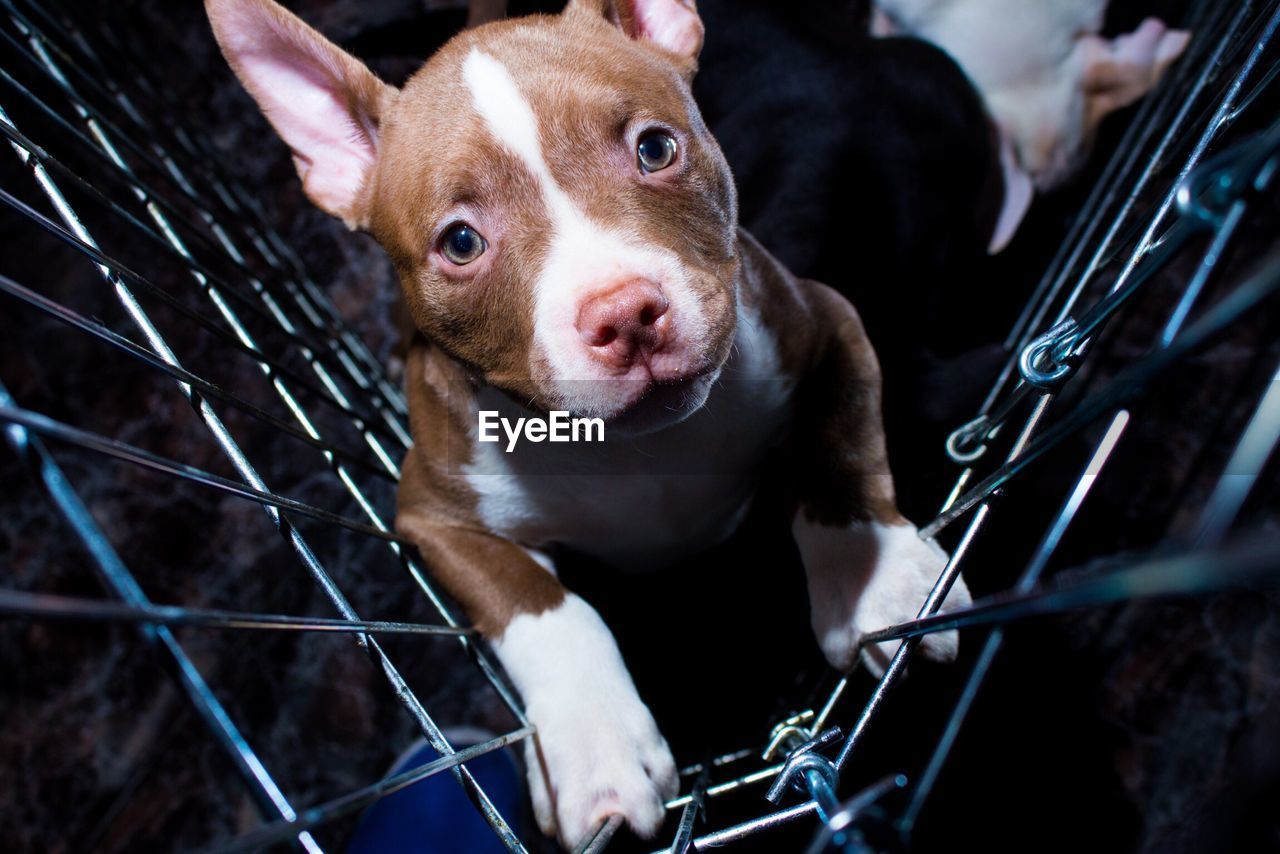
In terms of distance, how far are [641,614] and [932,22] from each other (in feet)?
6.87

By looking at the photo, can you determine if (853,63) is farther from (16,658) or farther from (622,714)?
(16,658)

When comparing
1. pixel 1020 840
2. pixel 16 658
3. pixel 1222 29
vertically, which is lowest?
pixel 16 658

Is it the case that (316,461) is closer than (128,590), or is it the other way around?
(128,590)

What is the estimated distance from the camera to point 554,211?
1349mm

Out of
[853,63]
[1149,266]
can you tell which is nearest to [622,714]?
[1149,266]

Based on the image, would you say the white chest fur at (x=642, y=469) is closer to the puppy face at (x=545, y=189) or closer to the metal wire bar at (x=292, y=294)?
the puppy face at (x=545, y=189)

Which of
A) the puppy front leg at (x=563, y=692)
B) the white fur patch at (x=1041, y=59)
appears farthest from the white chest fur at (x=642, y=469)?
the white fur patch at (x=1041, y=59)

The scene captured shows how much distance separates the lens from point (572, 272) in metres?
1.26

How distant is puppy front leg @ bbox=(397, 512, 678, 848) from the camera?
138 cm

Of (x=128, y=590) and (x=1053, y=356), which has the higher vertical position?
(x=1053, y=356)

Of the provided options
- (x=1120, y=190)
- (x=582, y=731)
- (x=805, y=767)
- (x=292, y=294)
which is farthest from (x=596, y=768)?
(x=1120, y=190)

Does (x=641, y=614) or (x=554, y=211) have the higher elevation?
(x=554, y=211)

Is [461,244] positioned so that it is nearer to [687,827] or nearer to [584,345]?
[584,345]

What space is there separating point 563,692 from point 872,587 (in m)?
0.58
